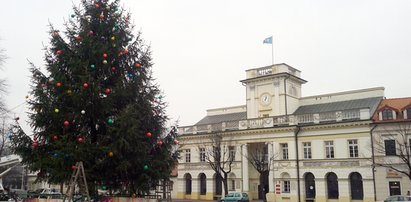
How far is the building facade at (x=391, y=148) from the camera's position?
41125 millimetres

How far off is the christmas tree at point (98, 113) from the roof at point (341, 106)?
1332 inches

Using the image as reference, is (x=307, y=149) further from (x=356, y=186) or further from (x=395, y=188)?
(x=395, y=188)

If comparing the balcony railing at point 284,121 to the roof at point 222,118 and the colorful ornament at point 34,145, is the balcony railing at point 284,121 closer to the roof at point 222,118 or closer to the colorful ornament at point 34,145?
the roof at point 222,118

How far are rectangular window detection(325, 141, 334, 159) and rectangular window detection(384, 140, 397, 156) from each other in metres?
5.56

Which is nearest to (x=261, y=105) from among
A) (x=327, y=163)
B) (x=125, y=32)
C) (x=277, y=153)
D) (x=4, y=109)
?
(x=277, y=153)

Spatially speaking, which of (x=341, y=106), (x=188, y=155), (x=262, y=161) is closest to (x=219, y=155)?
(x=262, y=161)

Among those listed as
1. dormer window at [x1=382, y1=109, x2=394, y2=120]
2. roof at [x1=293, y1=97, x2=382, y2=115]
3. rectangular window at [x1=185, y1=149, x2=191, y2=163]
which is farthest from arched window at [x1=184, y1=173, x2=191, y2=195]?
dormer window at [x1=382, y1=109, x2=394, y2=120]

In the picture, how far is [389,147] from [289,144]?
1053cm

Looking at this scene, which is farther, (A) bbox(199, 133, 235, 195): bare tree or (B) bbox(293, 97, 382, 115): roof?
(A) bbox(199, 133, 235, 195): bare tree

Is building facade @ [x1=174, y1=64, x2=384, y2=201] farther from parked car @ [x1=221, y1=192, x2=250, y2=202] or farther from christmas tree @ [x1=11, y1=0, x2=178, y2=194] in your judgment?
christmas tree @ [x1=11, y1=0, x2=178, y2=194]

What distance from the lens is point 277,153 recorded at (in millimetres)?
49094

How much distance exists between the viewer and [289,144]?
160 feet

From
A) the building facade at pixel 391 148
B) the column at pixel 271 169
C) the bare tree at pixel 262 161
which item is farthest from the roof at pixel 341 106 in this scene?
the bare tree at pixel 262 161

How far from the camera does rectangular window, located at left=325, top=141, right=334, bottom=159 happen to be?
46281 mm
